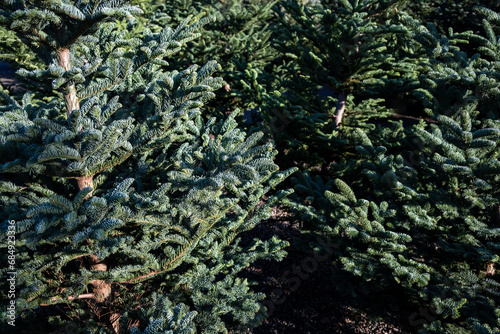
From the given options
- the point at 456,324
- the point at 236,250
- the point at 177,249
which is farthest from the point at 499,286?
the point at 177,249

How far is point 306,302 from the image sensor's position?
16.9ft

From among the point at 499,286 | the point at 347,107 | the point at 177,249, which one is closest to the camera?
the point at 177,249

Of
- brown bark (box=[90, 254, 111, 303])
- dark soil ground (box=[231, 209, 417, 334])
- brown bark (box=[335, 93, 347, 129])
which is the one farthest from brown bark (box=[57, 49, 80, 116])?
brown bark (box=[335, 93, 347, 129])

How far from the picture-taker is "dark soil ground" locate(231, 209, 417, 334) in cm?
466

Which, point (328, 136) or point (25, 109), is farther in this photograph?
point (328, 136)

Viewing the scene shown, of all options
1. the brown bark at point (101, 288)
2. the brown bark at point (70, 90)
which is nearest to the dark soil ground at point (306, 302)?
the brown bark at point (101, 288)

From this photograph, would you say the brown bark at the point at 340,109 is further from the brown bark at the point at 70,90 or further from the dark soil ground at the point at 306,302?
the brown bark at the point at 70,90

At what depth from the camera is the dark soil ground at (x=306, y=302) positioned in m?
4.66

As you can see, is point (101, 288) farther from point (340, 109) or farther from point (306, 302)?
point (340, 109)

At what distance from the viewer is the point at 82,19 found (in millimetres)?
2357

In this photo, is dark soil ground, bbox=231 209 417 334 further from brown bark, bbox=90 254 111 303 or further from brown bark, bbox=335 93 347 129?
brown bark, bbox=335 93 347 129

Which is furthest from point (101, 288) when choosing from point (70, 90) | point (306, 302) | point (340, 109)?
point (340, 109)

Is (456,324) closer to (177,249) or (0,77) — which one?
(177,249)

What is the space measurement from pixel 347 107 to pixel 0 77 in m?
17.2
